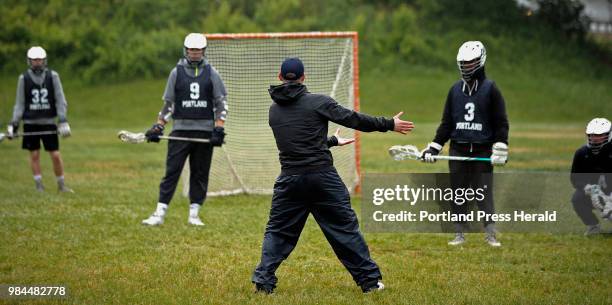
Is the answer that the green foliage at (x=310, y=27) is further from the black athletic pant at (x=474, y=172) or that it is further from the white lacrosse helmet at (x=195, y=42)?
the black athletic pant at (x=474, y=172)

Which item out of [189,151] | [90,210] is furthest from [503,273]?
[90,210]

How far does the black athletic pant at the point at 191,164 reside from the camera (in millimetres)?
10562

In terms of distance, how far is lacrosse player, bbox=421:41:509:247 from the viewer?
9.15 meters

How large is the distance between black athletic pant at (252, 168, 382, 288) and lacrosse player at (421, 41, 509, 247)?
244 cm

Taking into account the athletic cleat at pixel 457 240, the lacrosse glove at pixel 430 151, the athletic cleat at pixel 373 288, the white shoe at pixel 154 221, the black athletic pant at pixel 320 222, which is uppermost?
the lacrosse glove at pixel 430 151

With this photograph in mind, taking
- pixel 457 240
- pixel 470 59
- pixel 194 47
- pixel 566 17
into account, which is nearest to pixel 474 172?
pixel 457 240

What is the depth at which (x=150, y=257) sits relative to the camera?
8.66 metres

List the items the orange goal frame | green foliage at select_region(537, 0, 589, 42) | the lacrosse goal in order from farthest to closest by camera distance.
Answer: green foliage at select_region(537, 0, 589, 42) → the lacrosse goal → the orange goal frame

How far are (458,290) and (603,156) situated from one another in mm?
3573

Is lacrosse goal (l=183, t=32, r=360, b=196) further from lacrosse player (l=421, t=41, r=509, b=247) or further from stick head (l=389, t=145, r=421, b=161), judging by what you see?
stick head (l=389, t=145, r=421, b=161)

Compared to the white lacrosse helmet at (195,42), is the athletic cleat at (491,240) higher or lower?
lower

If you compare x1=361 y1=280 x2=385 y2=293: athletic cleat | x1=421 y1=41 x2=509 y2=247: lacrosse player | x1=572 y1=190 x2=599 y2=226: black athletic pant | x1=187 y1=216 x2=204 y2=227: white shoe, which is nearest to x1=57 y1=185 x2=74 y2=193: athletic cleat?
x1=187 y1=216 x2=204 y2=227: white shoe

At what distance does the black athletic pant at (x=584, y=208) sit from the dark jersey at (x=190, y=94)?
4.52m

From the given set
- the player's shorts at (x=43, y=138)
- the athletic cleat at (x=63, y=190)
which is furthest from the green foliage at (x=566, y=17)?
the player's shorts at (x=43, y=138)
